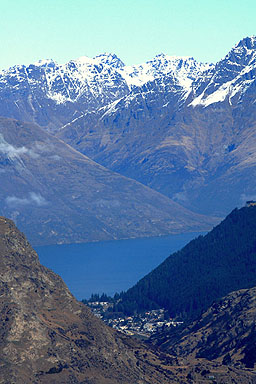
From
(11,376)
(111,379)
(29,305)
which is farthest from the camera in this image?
(29,305)

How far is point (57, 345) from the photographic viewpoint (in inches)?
6486

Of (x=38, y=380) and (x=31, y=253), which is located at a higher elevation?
(x=31, y=253)

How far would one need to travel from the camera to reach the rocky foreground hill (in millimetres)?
157625

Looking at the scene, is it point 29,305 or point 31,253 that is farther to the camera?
point 31,253

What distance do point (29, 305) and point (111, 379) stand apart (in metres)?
23.8

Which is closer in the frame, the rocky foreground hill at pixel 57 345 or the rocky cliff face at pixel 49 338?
the rocky cliff face at pixel 49 338

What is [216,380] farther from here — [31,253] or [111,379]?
[31,253]

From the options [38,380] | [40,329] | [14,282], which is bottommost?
[38,380]

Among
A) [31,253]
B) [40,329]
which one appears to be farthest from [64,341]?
[31,253]

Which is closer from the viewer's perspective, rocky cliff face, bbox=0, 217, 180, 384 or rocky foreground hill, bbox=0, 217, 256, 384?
rocky cliff face, bbox=0, 217, 180, 384

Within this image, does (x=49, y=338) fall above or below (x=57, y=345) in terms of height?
above

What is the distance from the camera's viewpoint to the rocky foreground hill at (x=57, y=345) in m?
158

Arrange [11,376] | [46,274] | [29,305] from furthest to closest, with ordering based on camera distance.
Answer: [46,274] → [29,305] → [11,376]

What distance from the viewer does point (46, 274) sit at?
191250 millimetres
